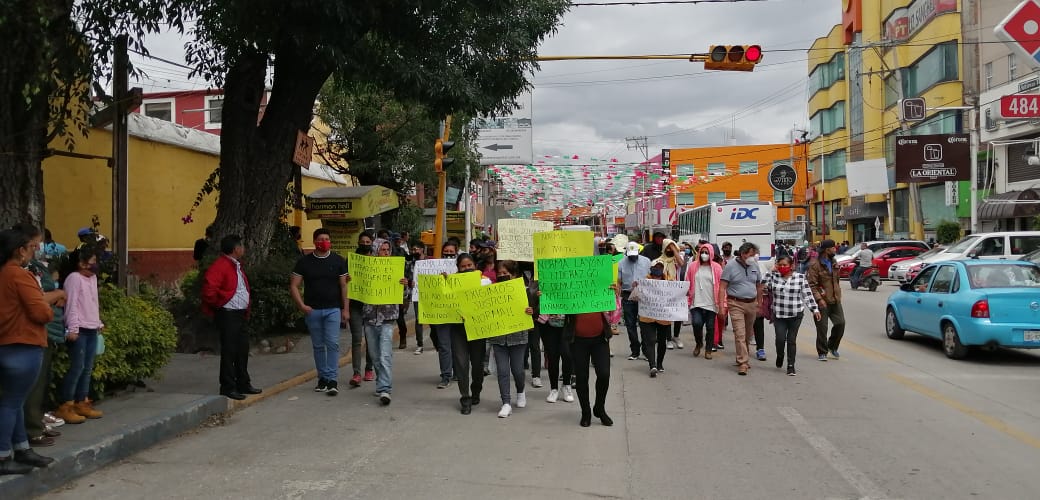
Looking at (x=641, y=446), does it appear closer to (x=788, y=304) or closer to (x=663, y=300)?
(x=663, y=300)

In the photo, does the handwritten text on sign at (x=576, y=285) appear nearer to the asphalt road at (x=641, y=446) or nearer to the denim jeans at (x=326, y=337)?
the asphalt road at (x=641, y=446)

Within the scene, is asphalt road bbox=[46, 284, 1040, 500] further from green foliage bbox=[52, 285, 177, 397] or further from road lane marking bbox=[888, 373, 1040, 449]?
green foliage bbox=[52, 285, 177, 397]

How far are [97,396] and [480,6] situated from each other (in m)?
6.85

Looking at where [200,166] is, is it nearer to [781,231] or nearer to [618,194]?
[618,194]

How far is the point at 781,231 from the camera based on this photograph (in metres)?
54.4

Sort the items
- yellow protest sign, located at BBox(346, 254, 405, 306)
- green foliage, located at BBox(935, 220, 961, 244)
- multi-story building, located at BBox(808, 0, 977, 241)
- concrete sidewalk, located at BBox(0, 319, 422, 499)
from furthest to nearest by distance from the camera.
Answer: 1. multi-story building, located at BBox(808, 0, 977, 241)
2. green foliage, located at BBox(935, 220, 961, 244)
3. yellow protest sign, located at BBox(346, 254, 405, 306)
4. concrete sidewalk, located at BBox(0, 319, 422, 499)

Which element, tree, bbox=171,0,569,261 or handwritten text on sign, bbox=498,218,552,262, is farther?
handwritten text on sign, bbox=498,218,552,262

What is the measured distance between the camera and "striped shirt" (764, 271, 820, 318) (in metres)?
10.7

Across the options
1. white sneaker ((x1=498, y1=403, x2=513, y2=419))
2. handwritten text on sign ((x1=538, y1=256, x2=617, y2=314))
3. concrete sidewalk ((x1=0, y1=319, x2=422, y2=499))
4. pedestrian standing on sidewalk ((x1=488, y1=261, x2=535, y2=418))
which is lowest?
white sneaker ((x1=498, y1=403, x2=513, y2=419))

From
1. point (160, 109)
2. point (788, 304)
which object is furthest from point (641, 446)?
point (160, 109)

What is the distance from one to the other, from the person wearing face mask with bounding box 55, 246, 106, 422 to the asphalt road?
874 mm

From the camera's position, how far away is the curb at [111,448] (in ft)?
18.0

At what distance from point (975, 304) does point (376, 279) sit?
8.18 meters

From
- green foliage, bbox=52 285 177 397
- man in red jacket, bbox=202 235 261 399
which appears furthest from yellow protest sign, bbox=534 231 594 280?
green foliage, bbox=52 285 177 397
